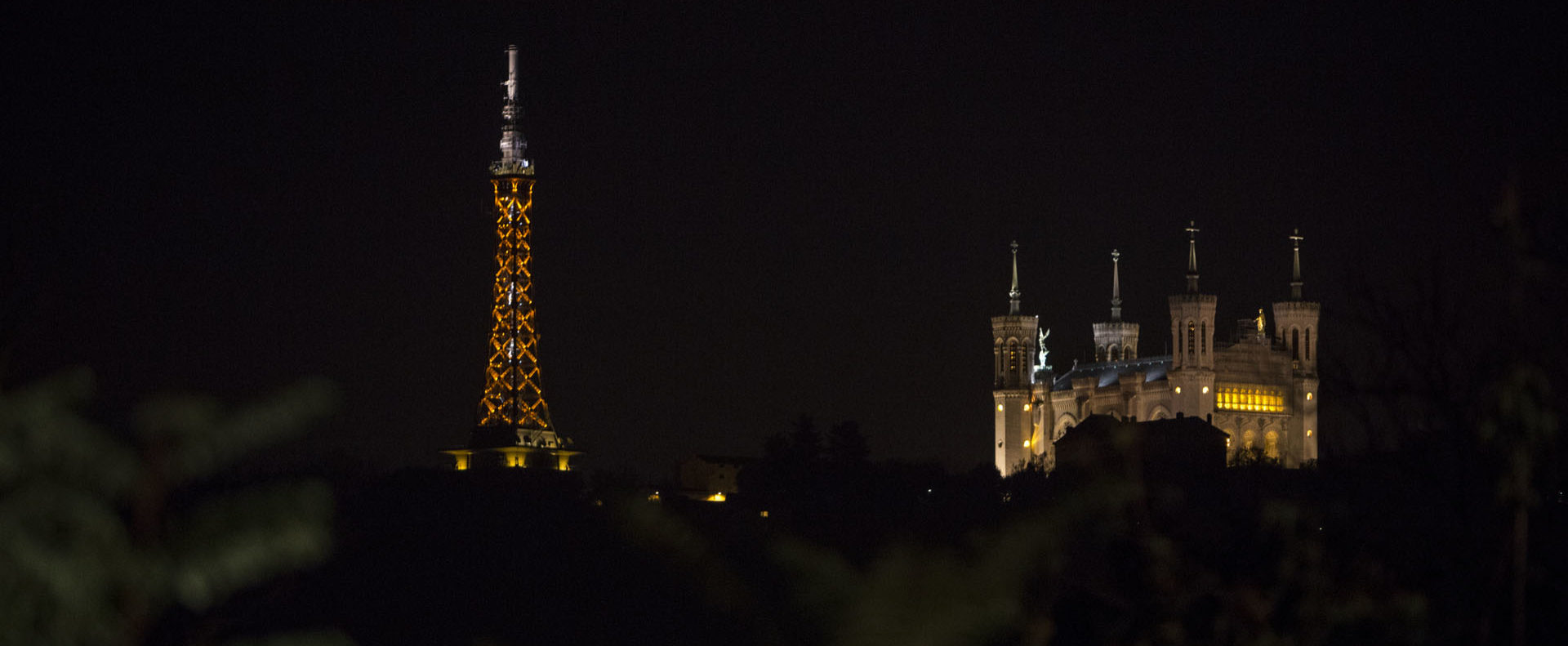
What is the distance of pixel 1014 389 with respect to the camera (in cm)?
13562

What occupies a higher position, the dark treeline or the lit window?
the lit window

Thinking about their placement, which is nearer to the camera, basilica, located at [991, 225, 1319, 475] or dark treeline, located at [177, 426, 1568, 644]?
dark treeline, located at [177, 426, 1568, 644]

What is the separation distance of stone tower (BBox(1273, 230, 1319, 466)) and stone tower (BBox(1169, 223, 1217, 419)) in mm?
4997

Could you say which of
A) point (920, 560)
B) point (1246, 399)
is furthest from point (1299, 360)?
point (920, 560)

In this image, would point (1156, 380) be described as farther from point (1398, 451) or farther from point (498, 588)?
point (1398, 451)

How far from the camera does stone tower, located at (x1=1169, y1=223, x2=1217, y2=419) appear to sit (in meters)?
123

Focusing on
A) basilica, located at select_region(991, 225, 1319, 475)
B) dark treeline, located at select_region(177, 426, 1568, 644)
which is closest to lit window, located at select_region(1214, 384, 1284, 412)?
basilica, located at select_region(991, 225, 1319, 475)

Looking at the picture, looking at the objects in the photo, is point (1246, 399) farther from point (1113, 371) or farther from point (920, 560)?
→ point (920, 560)

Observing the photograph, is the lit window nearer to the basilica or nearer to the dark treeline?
the basilica

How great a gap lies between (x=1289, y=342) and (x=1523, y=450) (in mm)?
117878

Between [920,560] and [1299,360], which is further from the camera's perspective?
[1299,360]

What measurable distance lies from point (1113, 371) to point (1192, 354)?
9.83 meters

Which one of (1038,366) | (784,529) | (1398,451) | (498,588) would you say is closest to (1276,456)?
(1038,366)

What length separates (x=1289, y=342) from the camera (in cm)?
12681
